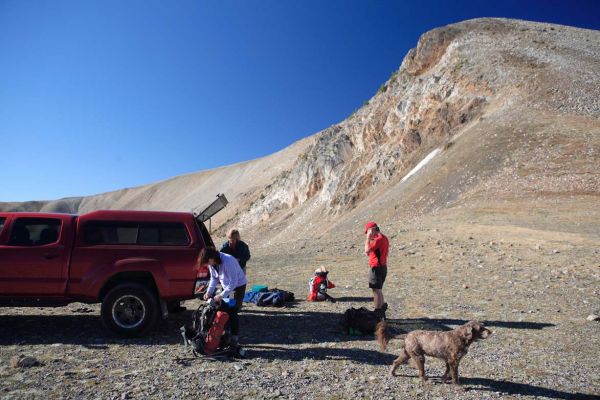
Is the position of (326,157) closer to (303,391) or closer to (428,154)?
(428,154)

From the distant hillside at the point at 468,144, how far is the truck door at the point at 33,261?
17.6 metres

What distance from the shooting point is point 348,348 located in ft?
22.1

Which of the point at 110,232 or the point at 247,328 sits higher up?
the point at 110,232

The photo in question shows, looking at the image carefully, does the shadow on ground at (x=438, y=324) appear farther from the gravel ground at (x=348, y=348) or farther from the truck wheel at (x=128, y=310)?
the truck wheel at (x=128, y=310)

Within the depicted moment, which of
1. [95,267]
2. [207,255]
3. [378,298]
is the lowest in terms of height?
[378,298]

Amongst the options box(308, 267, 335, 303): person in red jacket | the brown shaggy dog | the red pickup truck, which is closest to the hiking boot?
the brown shaggy dog

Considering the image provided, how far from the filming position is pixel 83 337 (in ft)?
23.4

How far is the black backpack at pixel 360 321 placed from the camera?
7.46 m

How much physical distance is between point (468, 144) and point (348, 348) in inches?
1095

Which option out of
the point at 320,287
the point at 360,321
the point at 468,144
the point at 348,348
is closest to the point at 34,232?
the point at 348,348

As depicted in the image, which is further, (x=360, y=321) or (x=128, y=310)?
(x=360, y=321)

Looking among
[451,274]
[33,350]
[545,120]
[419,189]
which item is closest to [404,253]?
[451,274]

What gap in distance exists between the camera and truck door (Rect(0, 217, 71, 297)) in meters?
6.94

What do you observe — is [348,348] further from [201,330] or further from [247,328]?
[201,330]
